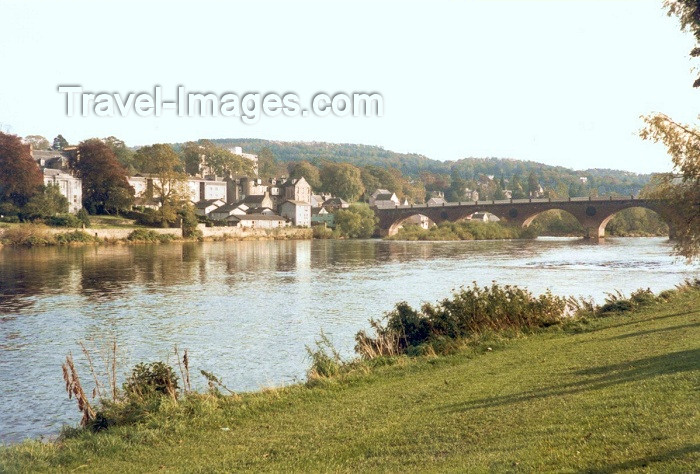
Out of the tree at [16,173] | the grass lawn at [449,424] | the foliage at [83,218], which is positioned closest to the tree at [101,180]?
the foliage at [83,218]

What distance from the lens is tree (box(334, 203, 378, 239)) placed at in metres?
117

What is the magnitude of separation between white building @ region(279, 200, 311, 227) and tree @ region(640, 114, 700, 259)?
344 feet

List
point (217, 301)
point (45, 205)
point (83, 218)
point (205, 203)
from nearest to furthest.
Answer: point (217, 301) → point (45, 205) → point (83, 218) → point (205, 203)

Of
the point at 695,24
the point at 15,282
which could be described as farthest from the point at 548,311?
the point at 15,282

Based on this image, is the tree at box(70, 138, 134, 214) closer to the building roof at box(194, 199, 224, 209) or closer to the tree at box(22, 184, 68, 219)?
the tree at box(22, 184, 68, 219)

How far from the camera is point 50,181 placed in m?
94.9

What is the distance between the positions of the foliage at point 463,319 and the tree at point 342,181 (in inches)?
5573

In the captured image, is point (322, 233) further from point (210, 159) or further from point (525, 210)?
point (210, 159)

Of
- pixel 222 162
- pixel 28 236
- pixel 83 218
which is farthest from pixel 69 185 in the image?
pixel 222 162

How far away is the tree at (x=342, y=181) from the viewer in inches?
6412

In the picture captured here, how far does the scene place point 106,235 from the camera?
84750 millimetres

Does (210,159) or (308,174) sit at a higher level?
(210,159)

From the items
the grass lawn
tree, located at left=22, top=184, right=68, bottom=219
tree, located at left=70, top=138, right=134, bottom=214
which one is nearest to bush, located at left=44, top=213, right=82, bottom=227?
tree, located at left=22, top=184, right=68, bottom=219

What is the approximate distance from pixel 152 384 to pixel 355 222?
338 ft
